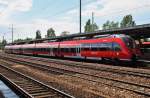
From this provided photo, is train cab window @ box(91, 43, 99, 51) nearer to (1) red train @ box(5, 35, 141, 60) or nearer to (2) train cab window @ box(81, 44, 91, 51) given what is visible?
(1) red train @ box(5, 35, 141, 60)

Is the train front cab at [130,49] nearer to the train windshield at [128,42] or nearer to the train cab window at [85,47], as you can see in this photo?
the train windshield at [128,42]

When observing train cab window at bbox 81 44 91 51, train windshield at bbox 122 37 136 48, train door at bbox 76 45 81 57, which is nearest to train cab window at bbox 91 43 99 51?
train cab window at bbox 81 44 91 51

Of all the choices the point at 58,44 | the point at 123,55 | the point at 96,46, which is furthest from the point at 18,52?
the point at 123,55

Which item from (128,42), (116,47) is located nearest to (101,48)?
(116,47)

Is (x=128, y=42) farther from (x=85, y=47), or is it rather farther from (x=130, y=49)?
(x=85, y=47)

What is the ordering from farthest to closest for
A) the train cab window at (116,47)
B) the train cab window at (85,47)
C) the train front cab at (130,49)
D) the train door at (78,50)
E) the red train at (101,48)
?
1. the train door at (78,50)
2. the train cab window at (85,47)
3. the train cab window at (116,47)
4. the red train at (101,48)
5. the train front cab at (130,49)

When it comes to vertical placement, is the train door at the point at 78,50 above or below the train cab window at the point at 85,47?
below

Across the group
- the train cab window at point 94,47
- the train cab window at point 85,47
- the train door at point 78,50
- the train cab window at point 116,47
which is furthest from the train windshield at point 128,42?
the train door at point 78,50

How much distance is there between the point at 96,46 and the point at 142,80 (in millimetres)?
15633

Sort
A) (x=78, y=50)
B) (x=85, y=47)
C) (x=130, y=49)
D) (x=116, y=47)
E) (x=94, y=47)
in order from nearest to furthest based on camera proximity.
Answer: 1. (x=130, y=49)
2. (x=116, y=47)
3. (x=94, y=47)
4. (x=85, y=47)
5. (x=78, y=50)

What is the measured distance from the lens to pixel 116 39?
2983 centimetres

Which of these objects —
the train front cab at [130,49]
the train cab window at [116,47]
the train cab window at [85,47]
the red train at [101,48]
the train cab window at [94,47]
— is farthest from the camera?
the train cab window at [85,47]

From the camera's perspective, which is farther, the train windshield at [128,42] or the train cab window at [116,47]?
the train cab window at [116,47]

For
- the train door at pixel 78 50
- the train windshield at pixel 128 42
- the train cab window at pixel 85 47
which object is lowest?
the train door at pixel 78 50
